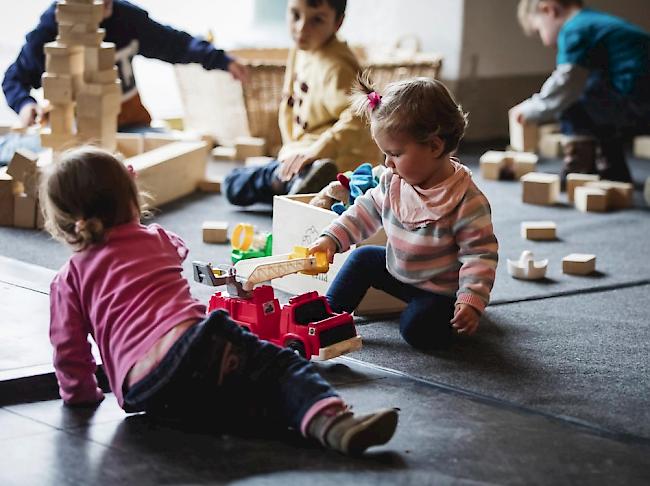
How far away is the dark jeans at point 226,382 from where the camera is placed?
1409 millimetres

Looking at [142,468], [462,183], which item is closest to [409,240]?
[462,183]

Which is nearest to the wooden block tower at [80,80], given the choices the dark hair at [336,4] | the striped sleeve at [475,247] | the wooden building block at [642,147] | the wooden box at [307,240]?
the dark hair at [336,4]

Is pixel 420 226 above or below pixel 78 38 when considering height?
below

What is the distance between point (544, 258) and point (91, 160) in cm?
141

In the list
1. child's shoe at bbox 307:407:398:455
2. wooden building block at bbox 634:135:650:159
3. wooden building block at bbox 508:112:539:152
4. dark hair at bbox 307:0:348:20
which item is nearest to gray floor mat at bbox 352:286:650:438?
child's shoe at bbox 307:407:398:455

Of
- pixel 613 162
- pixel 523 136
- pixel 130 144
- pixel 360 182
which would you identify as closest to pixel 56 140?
pixel 130 144

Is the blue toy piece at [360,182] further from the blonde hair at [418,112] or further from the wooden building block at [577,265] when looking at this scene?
the wooden building block at [577,265]

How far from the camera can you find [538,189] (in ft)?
10.7

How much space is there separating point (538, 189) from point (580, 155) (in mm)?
430

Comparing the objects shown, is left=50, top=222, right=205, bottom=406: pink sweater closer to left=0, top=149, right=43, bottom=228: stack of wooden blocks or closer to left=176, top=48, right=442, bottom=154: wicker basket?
left=0, top=149, right=43, bottom=228: stack of wooden blocks

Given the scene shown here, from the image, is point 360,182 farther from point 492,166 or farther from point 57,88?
point 492,166

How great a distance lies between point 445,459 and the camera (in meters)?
1.38

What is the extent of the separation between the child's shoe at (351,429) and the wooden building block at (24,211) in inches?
57.8

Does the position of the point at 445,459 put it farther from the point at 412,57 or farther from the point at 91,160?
the point at 412,57
